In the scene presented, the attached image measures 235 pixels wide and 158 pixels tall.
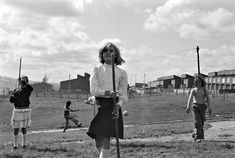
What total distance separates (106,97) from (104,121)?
13.1 inches

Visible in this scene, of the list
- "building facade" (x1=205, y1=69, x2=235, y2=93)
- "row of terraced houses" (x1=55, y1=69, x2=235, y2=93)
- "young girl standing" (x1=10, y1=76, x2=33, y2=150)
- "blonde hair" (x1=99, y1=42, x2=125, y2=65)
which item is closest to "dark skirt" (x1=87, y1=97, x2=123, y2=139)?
"blonde hair" (x1=99, y1=42, x2=125, y2=65)

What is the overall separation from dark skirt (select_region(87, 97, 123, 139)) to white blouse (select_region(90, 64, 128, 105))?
155mm

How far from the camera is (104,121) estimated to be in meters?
5.41

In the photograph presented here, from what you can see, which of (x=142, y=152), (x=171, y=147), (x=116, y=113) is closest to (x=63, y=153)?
(x=142, y=152)

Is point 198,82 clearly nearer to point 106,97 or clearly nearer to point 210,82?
point 106,97

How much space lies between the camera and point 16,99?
862 centimetres

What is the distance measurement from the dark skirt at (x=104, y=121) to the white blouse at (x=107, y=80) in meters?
0.15

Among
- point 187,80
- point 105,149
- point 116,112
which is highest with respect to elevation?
point 187,80

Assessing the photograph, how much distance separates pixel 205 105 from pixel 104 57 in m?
5.07

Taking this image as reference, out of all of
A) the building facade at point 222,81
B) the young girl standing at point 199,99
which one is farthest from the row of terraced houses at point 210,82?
the young girl standing at point 199,99

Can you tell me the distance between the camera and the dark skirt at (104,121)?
5.39 meters

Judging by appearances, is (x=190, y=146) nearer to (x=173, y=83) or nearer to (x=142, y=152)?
(x=142, y=152)

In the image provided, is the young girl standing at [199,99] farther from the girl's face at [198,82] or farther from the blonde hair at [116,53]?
the blonde hair at [116,53]

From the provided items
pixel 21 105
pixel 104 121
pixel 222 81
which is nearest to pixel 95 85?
pixel 104 121
